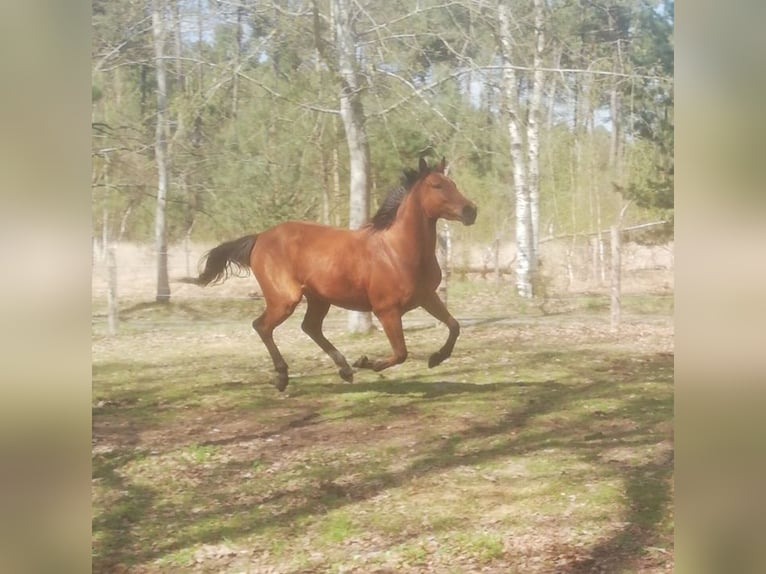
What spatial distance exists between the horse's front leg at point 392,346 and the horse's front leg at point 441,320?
12 cm

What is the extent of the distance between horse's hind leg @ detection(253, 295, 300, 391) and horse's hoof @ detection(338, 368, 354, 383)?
0.22 m

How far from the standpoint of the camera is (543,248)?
297cm

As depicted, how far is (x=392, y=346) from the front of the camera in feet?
9.60

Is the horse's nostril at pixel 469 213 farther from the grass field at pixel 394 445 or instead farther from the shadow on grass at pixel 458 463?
the shadow on grass at pixel 458 463

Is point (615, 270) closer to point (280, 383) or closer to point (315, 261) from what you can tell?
point (315, 261)

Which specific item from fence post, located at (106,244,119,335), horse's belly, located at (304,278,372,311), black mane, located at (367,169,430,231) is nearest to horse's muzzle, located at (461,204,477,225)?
black mane, located at (367,169,430,231)

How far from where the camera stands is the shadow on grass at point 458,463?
275 cm

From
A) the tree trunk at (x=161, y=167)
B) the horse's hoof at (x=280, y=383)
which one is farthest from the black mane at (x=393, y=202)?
the tree trunk at (x=161, y=167)

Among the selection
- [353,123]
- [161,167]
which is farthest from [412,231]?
[161,167]

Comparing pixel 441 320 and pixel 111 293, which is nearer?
pixel 111 293

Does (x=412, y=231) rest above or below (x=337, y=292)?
above

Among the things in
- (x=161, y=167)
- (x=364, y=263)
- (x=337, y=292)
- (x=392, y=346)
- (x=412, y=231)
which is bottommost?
(x=392, y=346)

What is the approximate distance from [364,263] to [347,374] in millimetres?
437

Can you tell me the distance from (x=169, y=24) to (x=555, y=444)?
2181mm
